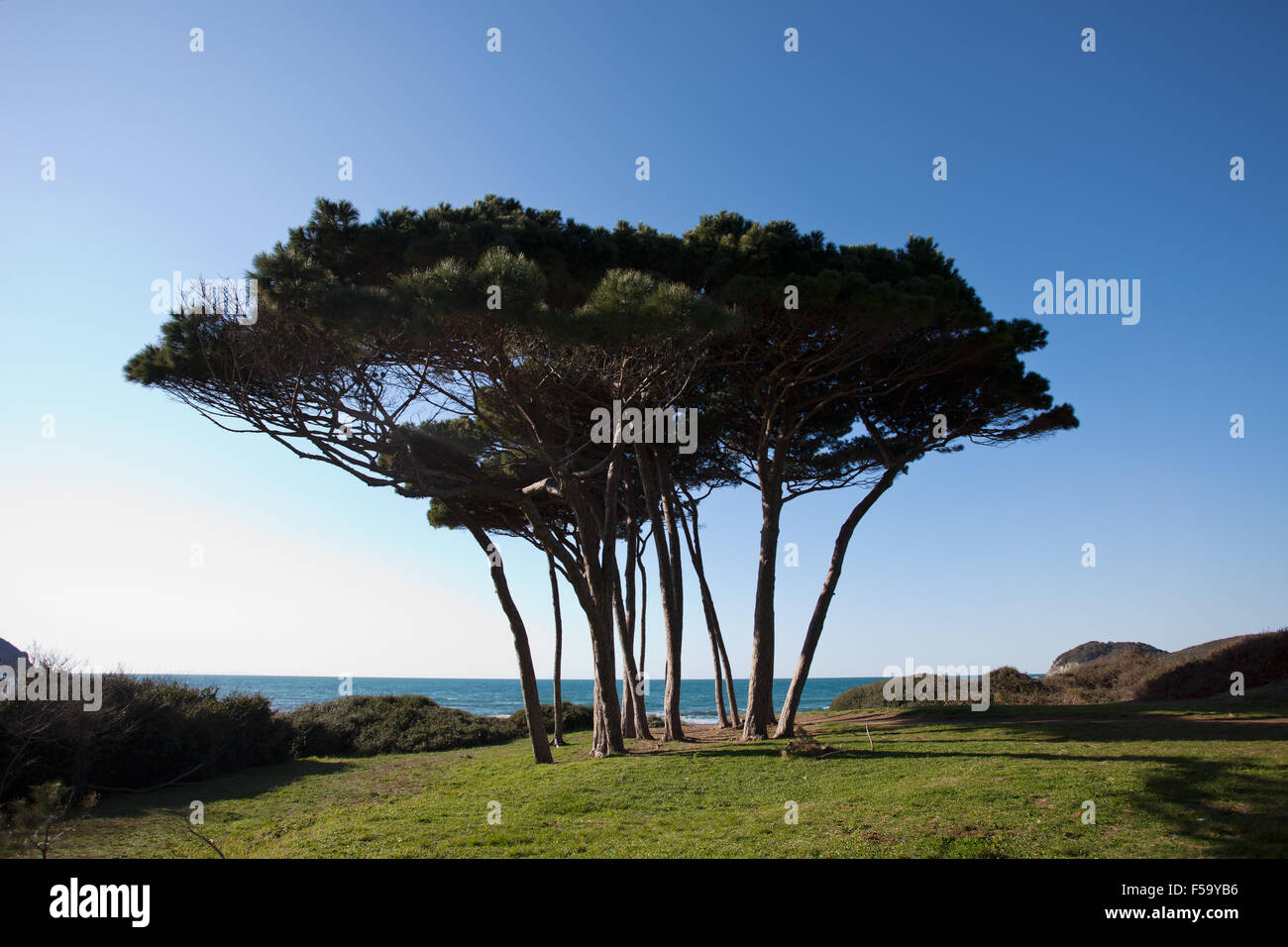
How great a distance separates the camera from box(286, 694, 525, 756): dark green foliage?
17875 mm

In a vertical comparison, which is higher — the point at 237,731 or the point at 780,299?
the point at 780,299

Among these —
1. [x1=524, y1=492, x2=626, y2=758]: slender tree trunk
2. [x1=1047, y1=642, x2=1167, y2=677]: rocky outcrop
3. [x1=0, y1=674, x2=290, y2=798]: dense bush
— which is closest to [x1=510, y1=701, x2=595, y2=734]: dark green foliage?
[x1=0, y1=674, x2=290, y2=798]: dense bush

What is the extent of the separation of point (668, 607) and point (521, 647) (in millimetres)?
3224

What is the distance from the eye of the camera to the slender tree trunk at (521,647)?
42.0 feet

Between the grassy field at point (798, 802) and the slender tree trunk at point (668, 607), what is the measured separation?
64.5 inches

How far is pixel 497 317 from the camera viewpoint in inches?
398

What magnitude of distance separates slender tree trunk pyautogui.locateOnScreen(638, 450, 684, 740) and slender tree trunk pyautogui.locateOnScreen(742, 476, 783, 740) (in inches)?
59.2

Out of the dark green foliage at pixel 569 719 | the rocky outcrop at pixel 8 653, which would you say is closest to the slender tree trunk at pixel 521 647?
the rocky outcrop at pixel 8 653

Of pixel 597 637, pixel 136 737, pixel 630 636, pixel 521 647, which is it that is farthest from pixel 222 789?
pixel 630 636

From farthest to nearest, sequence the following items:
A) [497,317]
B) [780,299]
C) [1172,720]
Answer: [1172,720], [780,299], [497,317]

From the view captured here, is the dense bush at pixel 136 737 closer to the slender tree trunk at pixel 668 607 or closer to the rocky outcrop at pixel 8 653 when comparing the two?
the rocky outcrop at pixel 8 653
